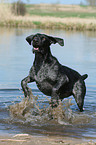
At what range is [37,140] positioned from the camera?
5.79 metres

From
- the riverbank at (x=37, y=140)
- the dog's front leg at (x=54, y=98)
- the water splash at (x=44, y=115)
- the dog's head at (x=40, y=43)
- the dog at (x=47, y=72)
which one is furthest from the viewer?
the water splash at (x=44, y=115)

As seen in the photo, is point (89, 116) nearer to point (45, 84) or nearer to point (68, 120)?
point (68, 120)

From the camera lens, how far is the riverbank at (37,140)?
219 inches

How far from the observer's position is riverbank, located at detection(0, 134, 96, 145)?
5551mm

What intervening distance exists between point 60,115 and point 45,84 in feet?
2.52

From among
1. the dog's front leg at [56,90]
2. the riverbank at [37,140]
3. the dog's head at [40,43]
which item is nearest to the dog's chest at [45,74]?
the dog's front leg at [56,90]

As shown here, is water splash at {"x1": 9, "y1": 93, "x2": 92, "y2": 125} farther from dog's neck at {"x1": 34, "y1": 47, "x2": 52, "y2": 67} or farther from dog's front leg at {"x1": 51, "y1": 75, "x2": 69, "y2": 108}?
dog's neck at {"x1": 34, "y1": 47, "x2": 52, "y2": 67}

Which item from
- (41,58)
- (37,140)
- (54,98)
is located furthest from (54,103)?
(37,140)

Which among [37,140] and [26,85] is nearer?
[37,140]

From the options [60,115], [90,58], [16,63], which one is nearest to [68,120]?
[60,115]

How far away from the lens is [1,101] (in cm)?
902

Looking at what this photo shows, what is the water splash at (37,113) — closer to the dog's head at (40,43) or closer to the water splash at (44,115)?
the water splash at (44,115)

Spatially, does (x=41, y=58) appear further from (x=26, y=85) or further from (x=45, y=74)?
(x=26, y=85)

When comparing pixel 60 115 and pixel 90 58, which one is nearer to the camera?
pixel 60 115
